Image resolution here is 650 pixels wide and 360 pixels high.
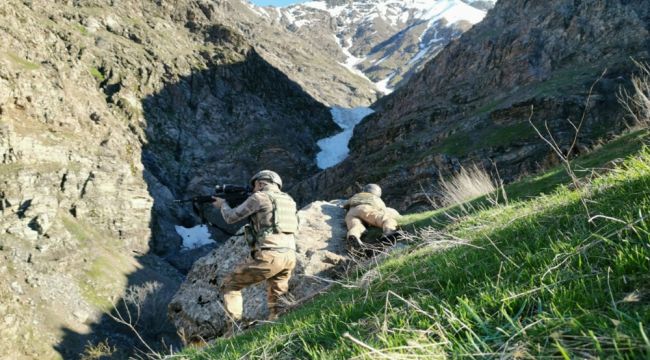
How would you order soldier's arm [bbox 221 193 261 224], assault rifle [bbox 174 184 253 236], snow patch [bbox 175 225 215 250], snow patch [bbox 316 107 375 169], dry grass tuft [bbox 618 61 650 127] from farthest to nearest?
1. snow patch [bbox 316 107 375 169]
2. snow patch [bbox 175 225 215 250]
3. assault rifle [bbox 174 184 253 236]
4. soldier's arm [bbox 221 193 261 224]
5. dry grass tuft [bbox 618 61 650 127]

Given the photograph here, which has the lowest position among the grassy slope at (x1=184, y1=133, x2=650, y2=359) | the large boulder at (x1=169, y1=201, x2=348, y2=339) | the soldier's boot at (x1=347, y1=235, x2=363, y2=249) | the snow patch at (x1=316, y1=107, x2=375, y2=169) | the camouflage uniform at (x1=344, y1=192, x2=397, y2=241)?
the snow patch at (x1=316, y1=107, x2=375, y2=169)

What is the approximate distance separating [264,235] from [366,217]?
193 inches

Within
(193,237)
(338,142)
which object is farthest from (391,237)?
(338,142)

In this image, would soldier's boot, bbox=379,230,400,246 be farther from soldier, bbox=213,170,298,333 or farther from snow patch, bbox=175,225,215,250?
snow patch, bbox=175,225,215,250

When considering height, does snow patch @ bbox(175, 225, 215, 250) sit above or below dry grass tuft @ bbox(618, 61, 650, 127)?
below

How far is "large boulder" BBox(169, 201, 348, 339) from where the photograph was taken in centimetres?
1004

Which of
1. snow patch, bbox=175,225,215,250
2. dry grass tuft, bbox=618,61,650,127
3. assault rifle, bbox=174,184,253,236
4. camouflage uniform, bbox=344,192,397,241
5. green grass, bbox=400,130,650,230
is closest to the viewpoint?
dry grass tuft, bbox=618,61,650,127

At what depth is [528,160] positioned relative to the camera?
3162 cm

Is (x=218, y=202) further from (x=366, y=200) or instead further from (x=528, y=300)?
(x=528, y=300)

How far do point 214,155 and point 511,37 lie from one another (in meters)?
66.2

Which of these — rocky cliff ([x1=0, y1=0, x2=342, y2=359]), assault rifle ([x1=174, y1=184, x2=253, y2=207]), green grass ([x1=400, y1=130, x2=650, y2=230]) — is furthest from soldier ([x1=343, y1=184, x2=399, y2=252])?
rocky cliff ([x1=0, y1=0, x2=342, y2=359])

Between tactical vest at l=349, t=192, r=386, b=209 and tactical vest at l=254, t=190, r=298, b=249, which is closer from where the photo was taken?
tactical vest at l=254, t=190, r=298, b=249

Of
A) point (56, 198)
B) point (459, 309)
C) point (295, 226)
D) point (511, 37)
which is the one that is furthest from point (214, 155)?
point (459, 309)

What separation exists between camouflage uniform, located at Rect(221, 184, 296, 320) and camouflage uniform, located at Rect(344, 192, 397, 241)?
11.7 ft
